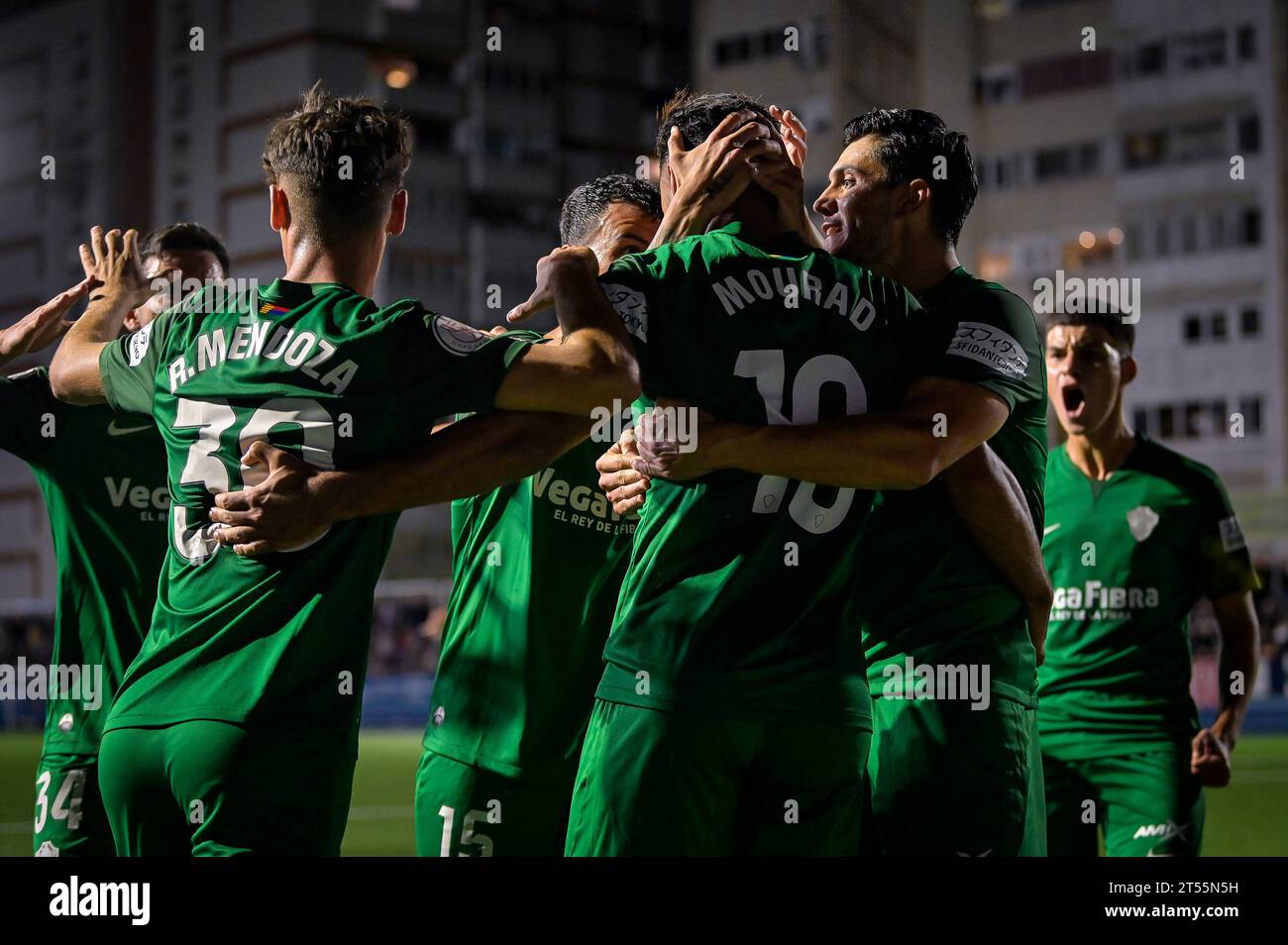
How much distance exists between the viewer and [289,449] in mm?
3246

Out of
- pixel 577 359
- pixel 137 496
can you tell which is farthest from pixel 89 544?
pixel 577 359

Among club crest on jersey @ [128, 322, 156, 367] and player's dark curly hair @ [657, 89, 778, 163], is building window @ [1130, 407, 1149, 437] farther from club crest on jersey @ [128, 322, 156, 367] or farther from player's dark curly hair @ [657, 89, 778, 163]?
club crest on jersey @ [128, 322, 156, 367]

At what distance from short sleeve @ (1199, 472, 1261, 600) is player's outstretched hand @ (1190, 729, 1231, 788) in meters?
0.57

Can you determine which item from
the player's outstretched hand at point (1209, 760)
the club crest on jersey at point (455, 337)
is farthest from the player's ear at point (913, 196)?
the player's outstretched hand at point (1209, 760)

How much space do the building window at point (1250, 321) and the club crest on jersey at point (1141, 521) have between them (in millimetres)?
40417

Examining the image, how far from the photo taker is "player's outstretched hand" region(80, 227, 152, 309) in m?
4.15

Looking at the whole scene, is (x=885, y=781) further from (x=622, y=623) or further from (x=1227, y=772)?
(x=1227, y=772)

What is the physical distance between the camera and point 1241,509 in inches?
1271

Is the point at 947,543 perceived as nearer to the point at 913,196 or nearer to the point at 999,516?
the point at 999,516

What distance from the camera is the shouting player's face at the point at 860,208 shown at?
388 cm

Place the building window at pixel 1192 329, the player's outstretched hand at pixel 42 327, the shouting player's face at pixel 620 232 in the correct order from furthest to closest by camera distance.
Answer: the building window at pixel 1192 329
the shouting player's face at pixel 620 232
the player's outstretched hand at pixel 42 327

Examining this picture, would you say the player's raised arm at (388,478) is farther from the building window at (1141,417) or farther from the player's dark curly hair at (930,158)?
the building window at (1141,417)
